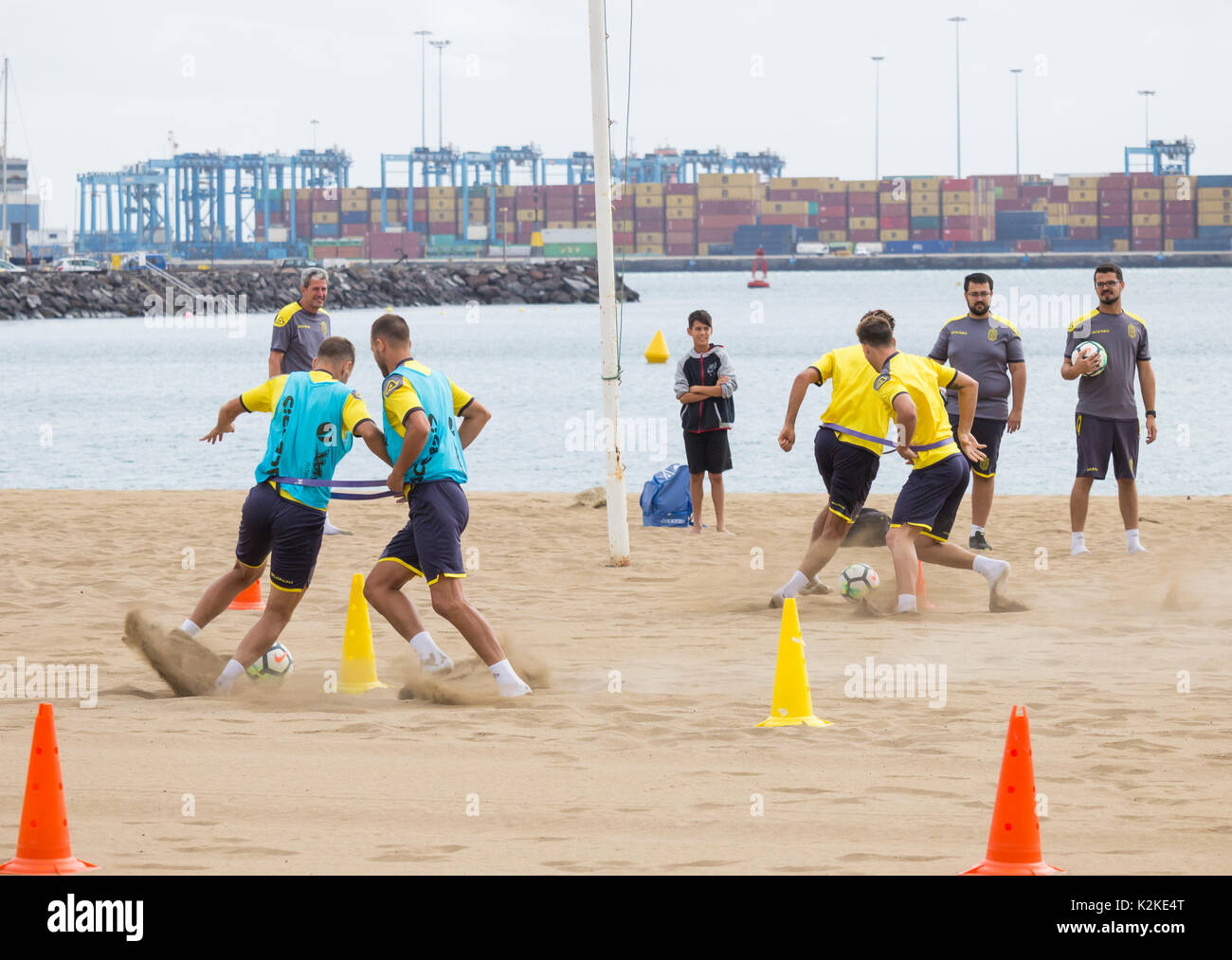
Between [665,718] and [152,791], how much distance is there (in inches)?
84.7

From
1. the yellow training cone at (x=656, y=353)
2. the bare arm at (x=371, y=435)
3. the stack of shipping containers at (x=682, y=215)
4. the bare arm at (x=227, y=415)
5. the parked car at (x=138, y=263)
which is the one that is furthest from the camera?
the stack of shipping containers at (x=682, y=215)

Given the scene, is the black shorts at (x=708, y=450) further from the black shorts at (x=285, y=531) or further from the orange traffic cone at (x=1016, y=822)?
the orange traffic cone at (x=1016, y=822)

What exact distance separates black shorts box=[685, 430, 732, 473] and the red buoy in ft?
431

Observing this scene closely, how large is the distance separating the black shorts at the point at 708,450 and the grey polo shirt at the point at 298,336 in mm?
2966

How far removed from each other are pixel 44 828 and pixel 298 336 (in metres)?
6.99

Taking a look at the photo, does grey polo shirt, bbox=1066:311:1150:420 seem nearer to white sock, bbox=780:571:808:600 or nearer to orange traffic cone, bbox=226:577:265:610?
white sock, bbox=780:571:808:600

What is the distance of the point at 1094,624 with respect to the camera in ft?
29.1

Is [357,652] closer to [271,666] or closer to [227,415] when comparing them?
[271,666]

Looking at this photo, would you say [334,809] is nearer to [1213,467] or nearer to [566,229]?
[1213,467]

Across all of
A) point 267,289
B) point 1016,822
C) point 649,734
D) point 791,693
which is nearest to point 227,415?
point 649,734

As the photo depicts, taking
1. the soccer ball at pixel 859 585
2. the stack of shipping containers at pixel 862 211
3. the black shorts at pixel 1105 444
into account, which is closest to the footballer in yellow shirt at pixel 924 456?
the soccer ball at pixel 859 585

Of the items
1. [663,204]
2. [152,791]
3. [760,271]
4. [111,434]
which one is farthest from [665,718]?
[663,204]

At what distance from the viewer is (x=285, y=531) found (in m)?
6.88

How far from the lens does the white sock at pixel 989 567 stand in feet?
29.6
